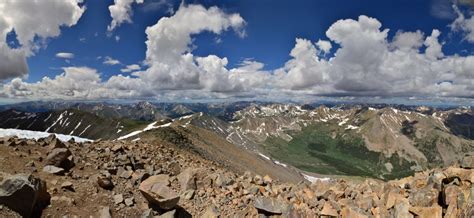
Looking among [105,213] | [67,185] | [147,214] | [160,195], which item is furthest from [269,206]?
[67,185]

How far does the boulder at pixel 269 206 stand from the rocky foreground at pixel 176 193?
0.06 meters

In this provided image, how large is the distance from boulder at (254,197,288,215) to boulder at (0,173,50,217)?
11.7 meters

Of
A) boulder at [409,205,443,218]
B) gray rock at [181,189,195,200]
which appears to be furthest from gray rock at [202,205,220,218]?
boulder at [409,205,443,218]

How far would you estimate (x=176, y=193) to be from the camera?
19906 mm

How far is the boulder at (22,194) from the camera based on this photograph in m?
15.6

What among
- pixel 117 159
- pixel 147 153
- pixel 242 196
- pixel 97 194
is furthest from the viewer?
pixel 147 153

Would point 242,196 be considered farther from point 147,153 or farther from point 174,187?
point 147,153

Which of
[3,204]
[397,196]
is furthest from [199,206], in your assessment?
[397,196]

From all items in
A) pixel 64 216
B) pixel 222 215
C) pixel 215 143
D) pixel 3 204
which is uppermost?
pixel 3 204

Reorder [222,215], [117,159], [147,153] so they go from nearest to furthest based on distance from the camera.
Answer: [222,215] < [117,159] < [147,153]

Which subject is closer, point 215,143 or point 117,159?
point 117,159

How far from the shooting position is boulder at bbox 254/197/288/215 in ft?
69.0

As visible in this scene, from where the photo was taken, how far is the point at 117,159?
86.4ft

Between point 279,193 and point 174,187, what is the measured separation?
23.6 ft
